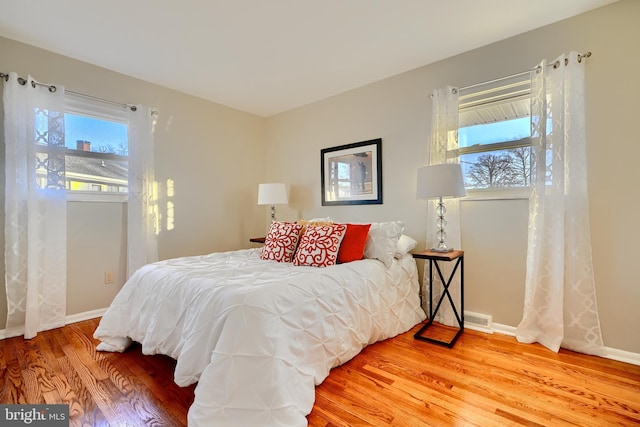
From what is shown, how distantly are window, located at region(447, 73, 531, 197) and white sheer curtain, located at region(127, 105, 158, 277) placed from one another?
120 inches

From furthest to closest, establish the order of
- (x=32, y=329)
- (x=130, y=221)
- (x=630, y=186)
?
(x=130, y=221), (x=32, y=329), (x=630, y=186)

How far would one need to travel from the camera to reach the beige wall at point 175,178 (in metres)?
2.73

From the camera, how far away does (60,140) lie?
103 inches

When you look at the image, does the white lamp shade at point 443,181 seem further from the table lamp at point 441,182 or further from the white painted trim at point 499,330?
the white painted trim at point 499,330

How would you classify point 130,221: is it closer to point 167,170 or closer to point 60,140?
point 167,170

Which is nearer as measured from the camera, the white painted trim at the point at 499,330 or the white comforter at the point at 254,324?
the white comforter at the point at 254,324

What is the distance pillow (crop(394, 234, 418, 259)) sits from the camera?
265cm

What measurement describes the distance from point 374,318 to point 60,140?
308cm

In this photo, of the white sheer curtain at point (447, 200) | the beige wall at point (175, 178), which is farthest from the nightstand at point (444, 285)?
the beige wall at point (175, 178)

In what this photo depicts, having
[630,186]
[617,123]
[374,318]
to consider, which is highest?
[617,123]

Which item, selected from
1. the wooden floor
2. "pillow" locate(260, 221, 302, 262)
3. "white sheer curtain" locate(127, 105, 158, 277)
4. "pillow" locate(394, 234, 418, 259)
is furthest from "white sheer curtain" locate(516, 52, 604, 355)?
"white sheer curtain" locate(127, 105, 158, 277)

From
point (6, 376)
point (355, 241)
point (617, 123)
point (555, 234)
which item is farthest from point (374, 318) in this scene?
point (6, 376)

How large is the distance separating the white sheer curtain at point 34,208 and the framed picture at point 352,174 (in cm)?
260

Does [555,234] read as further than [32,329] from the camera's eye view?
No
